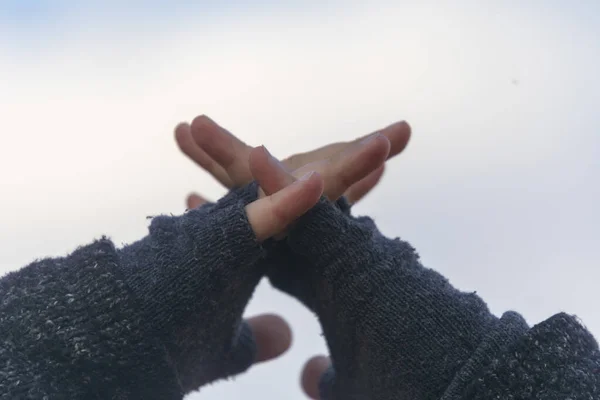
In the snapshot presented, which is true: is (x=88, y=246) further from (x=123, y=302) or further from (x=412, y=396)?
(x=412, y=396)

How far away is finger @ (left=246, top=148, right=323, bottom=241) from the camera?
45 centimetres

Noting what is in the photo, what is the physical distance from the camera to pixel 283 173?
19.5 inches

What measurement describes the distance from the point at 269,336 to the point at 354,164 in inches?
8.7

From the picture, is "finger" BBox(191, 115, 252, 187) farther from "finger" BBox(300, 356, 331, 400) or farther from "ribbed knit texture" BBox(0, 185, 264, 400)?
"finger" BBox(300, 356, 331, 400)

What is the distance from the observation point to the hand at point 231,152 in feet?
1.86

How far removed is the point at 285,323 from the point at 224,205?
203 millimetres

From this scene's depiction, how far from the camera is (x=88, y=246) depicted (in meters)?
0.44

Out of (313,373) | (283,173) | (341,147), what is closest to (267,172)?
(283,173)

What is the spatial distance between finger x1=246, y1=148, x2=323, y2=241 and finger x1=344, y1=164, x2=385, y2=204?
0.20m

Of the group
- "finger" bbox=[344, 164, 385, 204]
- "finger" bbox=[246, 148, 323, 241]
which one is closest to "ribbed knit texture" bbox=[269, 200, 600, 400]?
"finger" bbox=[246, 148, 323, 241]

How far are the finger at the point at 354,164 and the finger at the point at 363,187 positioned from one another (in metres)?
0.12

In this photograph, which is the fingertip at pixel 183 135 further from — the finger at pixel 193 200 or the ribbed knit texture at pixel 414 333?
the ribbed knit texture at pixel 414 333

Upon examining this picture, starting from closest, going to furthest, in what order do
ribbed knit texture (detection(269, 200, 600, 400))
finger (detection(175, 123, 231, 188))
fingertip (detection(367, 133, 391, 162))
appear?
ribbed knit texture (detection(269, 200, 600, 400)) < fingertip (detection(367, 133, 391, 162)) < finger (detection(175, 123, 231, 188))

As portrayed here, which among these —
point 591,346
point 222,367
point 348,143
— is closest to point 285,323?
point 222,367
